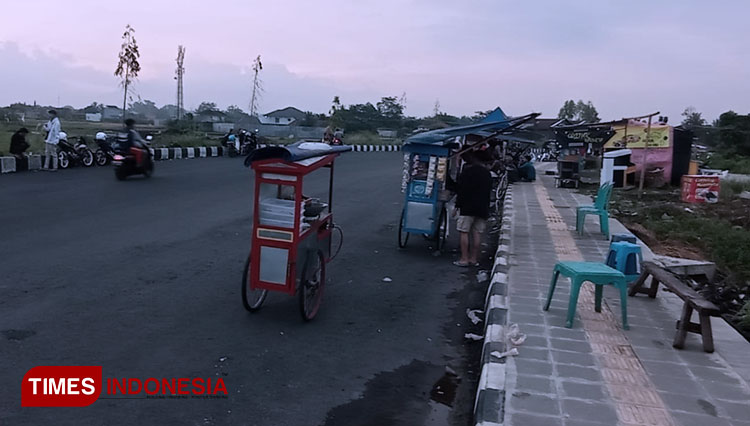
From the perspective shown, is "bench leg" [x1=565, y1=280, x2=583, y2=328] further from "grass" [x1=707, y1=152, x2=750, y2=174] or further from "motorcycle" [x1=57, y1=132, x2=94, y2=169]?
"grass" [x1=707, y1=152, x2=750, y2=174]

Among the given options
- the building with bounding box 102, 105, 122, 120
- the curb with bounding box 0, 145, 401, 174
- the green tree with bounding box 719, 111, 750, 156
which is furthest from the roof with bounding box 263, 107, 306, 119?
the green tree with bounding box 719, 111, 750, 156

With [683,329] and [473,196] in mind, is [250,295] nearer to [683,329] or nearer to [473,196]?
[473,196]

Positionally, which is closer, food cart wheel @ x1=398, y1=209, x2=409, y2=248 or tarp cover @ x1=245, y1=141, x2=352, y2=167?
tarp cover @ x1=245, y1=141, x2=352, y2=167

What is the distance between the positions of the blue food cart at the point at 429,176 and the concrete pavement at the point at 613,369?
2.12 meters

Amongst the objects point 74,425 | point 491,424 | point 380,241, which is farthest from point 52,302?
point 380,241

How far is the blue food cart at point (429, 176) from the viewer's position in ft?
30.3

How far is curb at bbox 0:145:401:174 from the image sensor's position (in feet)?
56.7

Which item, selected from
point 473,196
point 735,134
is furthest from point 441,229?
point 735,134

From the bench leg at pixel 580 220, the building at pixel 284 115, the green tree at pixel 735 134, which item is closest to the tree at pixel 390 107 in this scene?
the building at pixel 284 115

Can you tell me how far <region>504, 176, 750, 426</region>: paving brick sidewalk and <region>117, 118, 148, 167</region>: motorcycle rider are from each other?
12136 millimetres

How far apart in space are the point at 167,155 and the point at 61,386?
23.1 metres

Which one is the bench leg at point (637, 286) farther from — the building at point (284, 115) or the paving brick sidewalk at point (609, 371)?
the building at point (284, 115)

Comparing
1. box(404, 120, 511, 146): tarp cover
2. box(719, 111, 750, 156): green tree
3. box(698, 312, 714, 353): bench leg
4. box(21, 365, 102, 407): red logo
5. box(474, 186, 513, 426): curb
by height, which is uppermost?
box(719, 111, 750, 156): green tree

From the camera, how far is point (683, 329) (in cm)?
528
